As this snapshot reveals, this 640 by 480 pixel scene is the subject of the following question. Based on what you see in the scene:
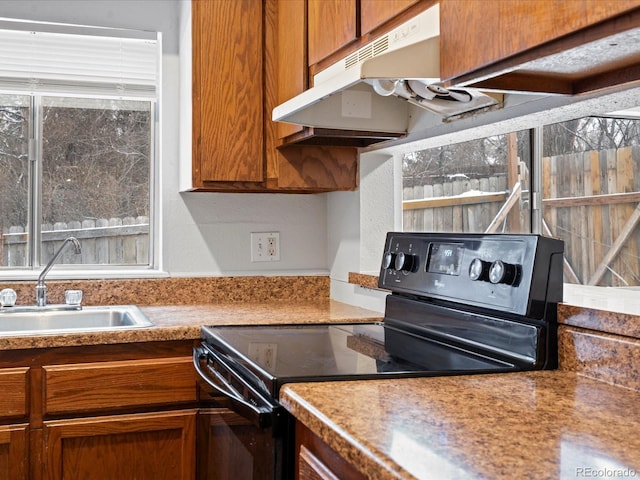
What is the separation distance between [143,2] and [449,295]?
1.72 metres

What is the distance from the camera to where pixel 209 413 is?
180 cm

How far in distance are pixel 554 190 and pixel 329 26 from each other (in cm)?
199

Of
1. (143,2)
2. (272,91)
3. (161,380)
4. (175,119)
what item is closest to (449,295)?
(161,380)

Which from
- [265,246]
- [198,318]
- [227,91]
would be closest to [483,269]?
[198,318]

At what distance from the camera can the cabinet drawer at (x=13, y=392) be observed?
181 cm

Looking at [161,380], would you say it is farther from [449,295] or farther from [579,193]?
[579,193]

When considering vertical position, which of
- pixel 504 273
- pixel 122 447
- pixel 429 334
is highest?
pixel 504 273

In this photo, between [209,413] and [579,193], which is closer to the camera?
[209,413]

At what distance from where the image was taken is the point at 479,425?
963 millimetres

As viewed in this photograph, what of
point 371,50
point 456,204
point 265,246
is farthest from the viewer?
point 456,204

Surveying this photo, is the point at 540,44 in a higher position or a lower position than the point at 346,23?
lower

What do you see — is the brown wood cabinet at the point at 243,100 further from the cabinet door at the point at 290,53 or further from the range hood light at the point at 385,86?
the range hood light at the point at 385,86

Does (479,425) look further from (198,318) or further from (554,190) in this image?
(554,190)

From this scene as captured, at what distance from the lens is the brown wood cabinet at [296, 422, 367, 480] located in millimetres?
1009
